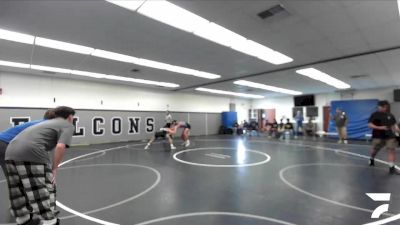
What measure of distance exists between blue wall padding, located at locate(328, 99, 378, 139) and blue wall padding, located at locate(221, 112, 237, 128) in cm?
714

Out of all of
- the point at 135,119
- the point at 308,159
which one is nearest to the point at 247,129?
the point at 135,119

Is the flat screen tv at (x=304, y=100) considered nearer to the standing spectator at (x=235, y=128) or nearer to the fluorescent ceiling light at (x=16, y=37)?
the standing spectator at (x=235, y=128)

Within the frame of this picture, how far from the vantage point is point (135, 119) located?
11.9 meters

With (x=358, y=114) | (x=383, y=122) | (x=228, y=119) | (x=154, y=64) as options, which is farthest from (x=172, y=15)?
(x=228, y=119)

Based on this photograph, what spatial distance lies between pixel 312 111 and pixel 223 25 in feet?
44.8

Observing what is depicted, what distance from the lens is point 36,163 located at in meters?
2.12

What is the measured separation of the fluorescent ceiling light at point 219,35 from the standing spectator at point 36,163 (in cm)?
322

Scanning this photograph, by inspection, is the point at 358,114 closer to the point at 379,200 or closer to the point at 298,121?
the point at 298,121

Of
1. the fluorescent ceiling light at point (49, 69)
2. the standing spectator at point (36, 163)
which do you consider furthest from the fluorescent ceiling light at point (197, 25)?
the fluorescent ceiling light at point (49, 69)

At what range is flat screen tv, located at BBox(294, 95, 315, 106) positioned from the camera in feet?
50.9

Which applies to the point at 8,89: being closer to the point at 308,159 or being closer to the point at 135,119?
the point at 135,119

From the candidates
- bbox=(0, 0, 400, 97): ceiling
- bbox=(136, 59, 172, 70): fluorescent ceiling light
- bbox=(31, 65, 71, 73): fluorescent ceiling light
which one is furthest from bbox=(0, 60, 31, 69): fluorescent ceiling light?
bbox=(136, 59, 172, 70): fluorescent ceiling light

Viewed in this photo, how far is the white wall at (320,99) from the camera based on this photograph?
12.9 meters

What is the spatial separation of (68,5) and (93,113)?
25.4 ft
